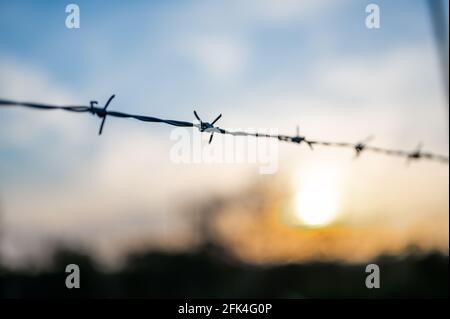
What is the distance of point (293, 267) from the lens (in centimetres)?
2381

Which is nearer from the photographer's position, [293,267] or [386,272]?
[386,272]

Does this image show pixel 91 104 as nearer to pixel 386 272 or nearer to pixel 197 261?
pixel 386 272
